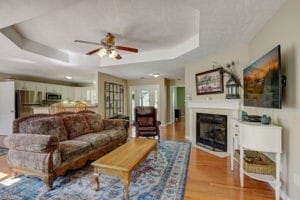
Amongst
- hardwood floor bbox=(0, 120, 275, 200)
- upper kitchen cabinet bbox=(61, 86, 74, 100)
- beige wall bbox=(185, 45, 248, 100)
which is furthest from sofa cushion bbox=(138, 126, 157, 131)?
upper kitchen cabinet bbox=(61, 86, 74, 100)

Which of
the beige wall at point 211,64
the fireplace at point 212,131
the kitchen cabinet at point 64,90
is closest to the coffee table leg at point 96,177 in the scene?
the fireplace at point 212,131

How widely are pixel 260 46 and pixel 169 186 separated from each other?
2.67m

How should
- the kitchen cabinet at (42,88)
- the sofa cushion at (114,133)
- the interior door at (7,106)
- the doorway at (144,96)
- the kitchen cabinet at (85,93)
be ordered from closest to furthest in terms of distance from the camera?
the sofa cushion at (114,133), the interior door at (7,106), the kitchen cabinet at (42,88), the doorway at (144,96), the kitchen cabinet at (85,93)

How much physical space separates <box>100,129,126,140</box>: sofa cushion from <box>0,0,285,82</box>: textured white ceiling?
6.75ft

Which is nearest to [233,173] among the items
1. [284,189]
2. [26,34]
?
[284,189]

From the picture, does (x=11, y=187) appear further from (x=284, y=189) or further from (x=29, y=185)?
(x=284, y=189)

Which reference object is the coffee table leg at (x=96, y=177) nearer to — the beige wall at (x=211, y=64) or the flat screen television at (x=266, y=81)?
the flat screen television at (x=266, y=81)

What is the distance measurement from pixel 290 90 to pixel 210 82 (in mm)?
2408

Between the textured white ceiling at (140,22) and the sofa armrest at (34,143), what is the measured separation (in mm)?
1610

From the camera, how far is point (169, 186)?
7.91ft

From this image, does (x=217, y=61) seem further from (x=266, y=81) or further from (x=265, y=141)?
(x=265, y=141)

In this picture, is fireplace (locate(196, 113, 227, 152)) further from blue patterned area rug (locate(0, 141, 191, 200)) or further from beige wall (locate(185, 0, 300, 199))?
beige wall (locate(185, 0, 300, 199))

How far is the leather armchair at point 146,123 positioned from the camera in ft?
16.4

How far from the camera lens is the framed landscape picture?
4137mm
